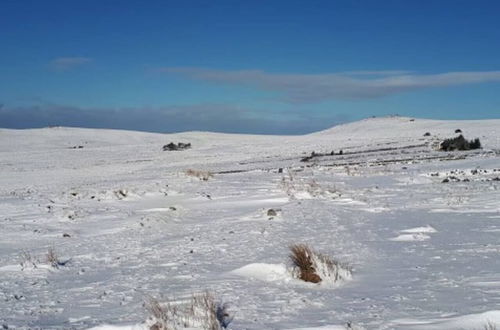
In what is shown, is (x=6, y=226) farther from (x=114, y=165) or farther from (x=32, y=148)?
(x=32, y=148)

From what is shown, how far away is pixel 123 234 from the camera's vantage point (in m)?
10.9

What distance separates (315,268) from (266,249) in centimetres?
228

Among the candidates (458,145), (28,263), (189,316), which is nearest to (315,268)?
(189,316)

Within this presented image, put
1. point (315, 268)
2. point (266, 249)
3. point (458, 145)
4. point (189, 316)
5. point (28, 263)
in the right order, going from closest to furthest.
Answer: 1. point (189, 316)
2. point (315, 268)
3. point (28, 263)
4. point (266, 249)
5. point (458, 145)

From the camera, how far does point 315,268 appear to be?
6.75 meters

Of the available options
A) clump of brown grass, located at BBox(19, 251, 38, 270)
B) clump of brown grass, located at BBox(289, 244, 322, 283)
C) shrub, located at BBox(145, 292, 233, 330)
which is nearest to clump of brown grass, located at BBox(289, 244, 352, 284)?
clump of brown grass, located at BBox(289, 244, 322, 283)

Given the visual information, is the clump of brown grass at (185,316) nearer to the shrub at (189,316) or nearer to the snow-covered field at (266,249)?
the shrub at (189,316)

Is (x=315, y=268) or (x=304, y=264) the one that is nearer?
(x=315, y=268)

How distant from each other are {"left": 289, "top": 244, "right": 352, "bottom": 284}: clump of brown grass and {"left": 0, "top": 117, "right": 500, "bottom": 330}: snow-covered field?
0.33 ft

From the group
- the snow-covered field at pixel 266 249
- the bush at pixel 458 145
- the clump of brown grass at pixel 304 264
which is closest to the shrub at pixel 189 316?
the snow-covered field at pixel 266 249

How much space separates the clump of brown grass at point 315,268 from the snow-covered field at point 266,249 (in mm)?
99

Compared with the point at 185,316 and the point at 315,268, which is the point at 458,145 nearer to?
the point at 315,268

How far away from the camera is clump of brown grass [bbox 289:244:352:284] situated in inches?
265

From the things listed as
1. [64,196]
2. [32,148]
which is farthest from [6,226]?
[32,148]
